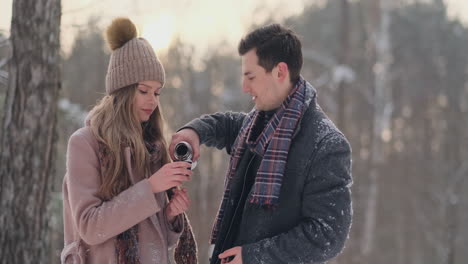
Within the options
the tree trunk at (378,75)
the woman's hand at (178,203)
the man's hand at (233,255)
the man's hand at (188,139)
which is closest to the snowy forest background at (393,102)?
the tree trunk at (378,75)

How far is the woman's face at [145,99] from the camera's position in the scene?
2.84m

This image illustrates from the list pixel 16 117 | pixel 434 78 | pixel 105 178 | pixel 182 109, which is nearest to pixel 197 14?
pixel 182 109

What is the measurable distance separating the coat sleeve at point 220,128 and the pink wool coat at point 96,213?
0.50 meters

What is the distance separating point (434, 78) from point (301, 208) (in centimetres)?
2181

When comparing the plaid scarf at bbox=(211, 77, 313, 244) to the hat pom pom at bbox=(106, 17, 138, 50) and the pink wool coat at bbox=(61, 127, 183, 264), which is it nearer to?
the pink wool coat at bbox=(61, 127, 183, 264)

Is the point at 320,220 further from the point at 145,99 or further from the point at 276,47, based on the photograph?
the point at 145,99

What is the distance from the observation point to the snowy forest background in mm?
20516

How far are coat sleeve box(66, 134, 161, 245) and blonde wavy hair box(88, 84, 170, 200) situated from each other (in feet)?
0.19

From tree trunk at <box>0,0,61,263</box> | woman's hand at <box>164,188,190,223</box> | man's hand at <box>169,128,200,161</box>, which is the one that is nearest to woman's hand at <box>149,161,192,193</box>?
woman's hand at <box>164,188,190,223</box>

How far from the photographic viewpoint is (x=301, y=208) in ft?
8.74

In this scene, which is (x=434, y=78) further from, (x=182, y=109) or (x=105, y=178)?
(x=105, y=178)

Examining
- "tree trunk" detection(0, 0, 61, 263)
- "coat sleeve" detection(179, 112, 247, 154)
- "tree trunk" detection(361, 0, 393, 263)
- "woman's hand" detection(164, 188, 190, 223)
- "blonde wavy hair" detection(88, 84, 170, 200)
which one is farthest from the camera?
"tree trunk" detection(361, 0, 393, 263)

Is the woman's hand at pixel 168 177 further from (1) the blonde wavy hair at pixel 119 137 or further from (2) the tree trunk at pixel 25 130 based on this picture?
(2) the tree trunk at pixel 25 130

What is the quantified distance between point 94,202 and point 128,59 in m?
0.70
